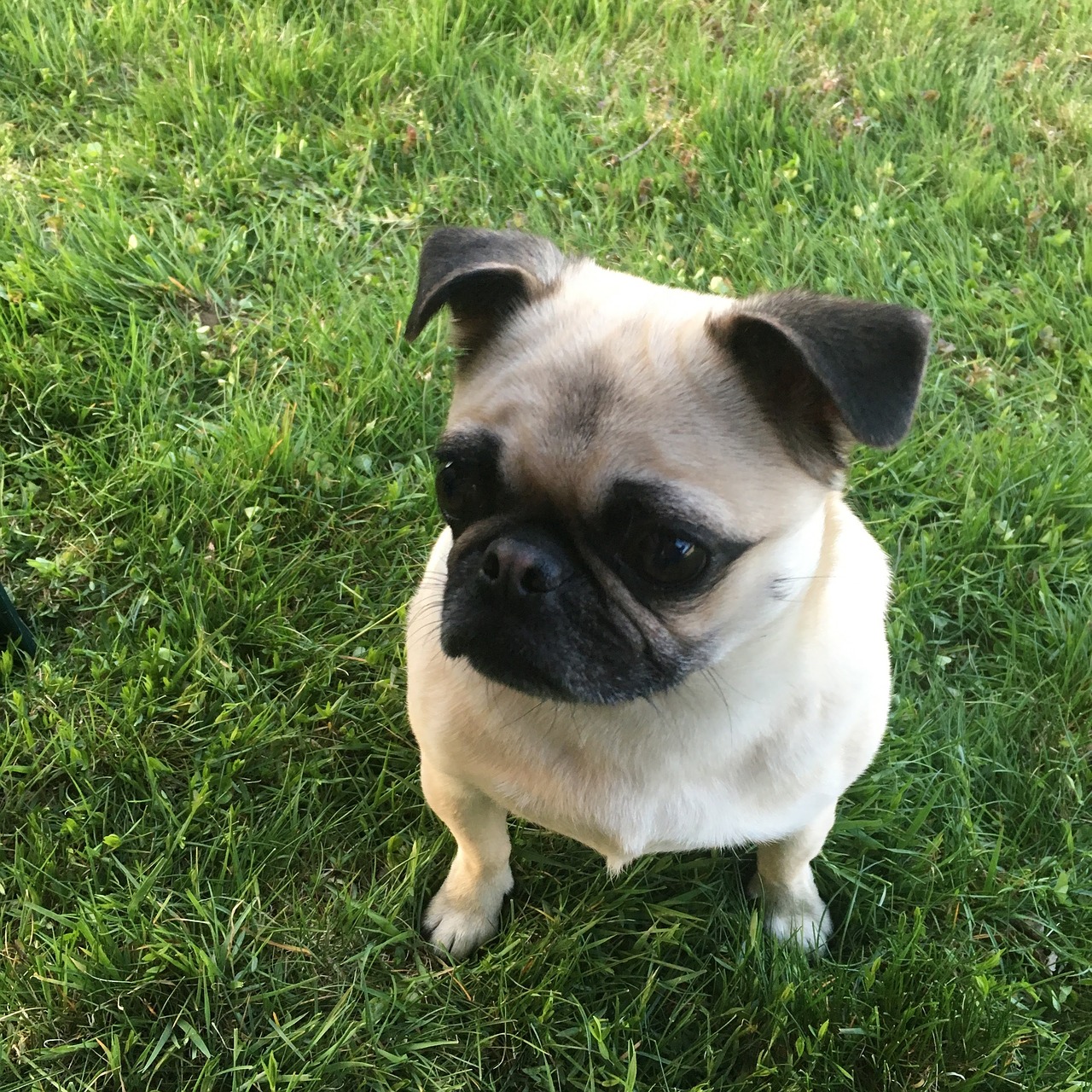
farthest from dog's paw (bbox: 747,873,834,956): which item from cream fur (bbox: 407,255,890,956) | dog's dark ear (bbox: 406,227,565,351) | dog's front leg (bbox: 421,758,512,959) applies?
dog's dark ear (bbox: 406,227,565,351)

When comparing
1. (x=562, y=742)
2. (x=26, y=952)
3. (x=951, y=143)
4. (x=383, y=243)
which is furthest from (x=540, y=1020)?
(x=951, y=143)

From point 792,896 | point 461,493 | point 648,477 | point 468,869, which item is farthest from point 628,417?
point 792,896

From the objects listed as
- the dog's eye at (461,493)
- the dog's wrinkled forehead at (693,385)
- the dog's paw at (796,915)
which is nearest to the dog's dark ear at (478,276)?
the dog's wrinkled forehead at (693,385)

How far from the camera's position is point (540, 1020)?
2322mm

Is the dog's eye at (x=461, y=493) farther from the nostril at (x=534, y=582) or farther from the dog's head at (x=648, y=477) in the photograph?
the nostril at (x=534, y=582)

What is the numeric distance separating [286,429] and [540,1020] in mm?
1979

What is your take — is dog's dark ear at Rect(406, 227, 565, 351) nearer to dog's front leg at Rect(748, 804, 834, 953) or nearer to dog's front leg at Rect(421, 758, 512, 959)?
dog's front leg at Rect(421, 758, 512, 959)

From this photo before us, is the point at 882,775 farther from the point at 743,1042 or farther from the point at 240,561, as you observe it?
the point at 240,561

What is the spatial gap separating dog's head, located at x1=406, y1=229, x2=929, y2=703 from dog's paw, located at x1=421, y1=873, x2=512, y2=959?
0.97 m

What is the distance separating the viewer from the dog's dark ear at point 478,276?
1.85 metres

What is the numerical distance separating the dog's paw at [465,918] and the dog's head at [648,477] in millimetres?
967

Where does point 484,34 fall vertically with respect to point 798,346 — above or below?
below

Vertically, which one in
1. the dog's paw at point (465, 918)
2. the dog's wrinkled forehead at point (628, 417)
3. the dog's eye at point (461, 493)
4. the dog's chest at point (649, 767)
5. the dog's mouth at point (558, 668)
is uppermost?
the dog's wrinkled forehead at point (628, 417)

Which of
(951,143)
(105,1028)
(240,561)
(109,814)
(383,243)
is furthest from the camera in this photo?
(951,143)
